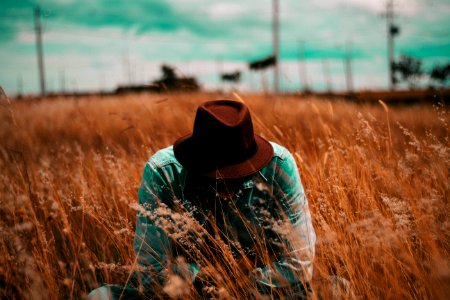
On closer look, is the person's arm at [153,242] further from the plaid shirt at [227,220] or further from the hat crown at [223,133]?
the hat crown at [223,133]

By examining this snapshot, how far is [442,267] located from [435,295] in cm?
19

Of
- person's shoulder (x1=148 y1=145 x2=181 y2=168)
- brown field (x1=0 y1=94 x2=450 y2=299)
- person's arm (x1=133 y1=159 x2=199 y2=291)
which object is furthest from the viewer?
person's shoulder (x1=148 y1=145 x2=181 y2=168)

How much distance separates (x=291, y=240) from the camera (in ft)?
3.97

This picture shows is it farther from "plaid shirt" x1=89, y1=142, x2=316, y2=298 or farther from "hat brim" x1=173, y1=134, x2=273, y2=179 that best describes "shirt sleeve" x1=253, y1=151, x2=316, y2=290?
"hat brim" x1=173, y1=134, x2=273, y2=179

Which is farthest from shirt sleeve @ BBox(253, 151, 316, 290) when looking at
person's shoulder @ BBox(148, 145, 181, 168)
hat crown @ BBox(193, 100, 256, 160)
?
person's shoulder @ BBox(148, 145, 181, 168)

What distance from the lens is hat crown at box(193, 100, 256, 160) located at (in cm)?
129

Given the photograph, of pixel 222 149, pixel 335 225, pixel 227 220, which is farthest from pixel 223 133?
pixel 335 225

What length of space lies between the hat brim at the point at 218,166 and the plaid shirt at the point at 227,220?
0.08 meters

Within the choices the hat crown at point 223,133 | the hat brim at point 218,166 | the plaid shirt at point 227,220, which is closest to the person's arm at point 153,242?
the plaid shirt at point 227,220

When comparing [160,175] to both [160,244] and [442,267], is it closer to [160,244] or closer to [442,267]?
[160,244]

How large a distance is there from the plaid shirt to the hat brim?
85 millimetres

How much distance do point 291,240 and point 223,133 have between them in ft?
1.74

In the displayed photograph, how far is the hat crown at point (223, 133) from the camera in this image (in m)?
1.29

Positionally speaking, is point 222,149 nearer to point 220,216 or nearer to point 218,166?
point 218,166
